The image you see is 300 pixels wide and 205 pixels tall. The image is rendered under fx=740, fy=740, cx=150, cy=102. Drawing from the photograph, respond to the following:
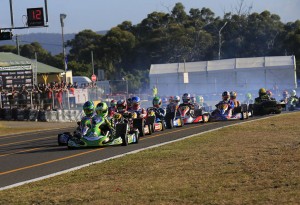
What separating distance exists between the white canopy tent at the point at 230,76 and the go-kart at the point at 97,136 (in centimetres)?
3556

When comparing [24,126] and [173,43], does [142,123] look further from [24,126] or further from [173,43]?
[173,43]

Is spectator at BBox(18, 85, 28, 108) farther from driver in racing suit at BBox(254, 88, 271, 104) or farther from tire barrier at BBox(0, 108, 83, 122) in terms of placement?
driver in racing suit at BBox(254, 88, 271, 104)

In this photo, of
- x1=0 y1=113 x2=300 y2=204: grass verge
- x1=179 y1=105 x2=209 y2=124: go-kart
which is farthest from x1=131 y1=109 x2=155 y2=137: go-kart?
x1=179 y1=105 x2=209 y2=124: go-kart

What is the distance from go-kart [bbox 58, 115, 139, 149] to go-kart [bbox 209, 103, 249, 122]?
11.7 metres

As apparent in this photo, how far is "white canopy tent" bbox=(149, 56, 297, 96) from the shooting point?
55.7 meters

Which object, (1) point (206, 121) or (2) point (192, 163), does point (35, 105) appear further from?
(2) point (192, 163)

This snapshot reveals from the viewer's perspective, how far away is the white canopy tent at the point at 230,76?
55.7 metres

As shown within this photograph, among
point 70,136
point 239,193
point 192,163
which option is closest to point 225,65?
point 70,136

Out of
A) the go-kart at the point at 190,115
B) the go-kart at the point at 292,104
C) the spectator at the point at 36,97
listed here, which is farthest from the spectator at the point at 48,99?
the go-kart at the point at 292,104

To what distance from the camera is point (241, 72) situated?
57969mm

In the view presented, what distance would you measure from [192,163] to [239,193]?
3691mm

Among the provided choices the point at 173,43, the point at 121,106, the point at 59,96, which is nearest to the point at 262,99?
the point at 59,96

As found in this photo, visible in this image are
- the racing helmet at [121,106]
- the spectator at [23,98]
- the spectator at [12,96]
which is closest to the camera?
the racing helmet at [121,106]

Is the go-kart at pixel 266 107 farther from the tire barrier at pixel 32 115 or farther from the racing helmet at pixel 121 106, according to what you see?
the racing helmet at pixel 121 106
